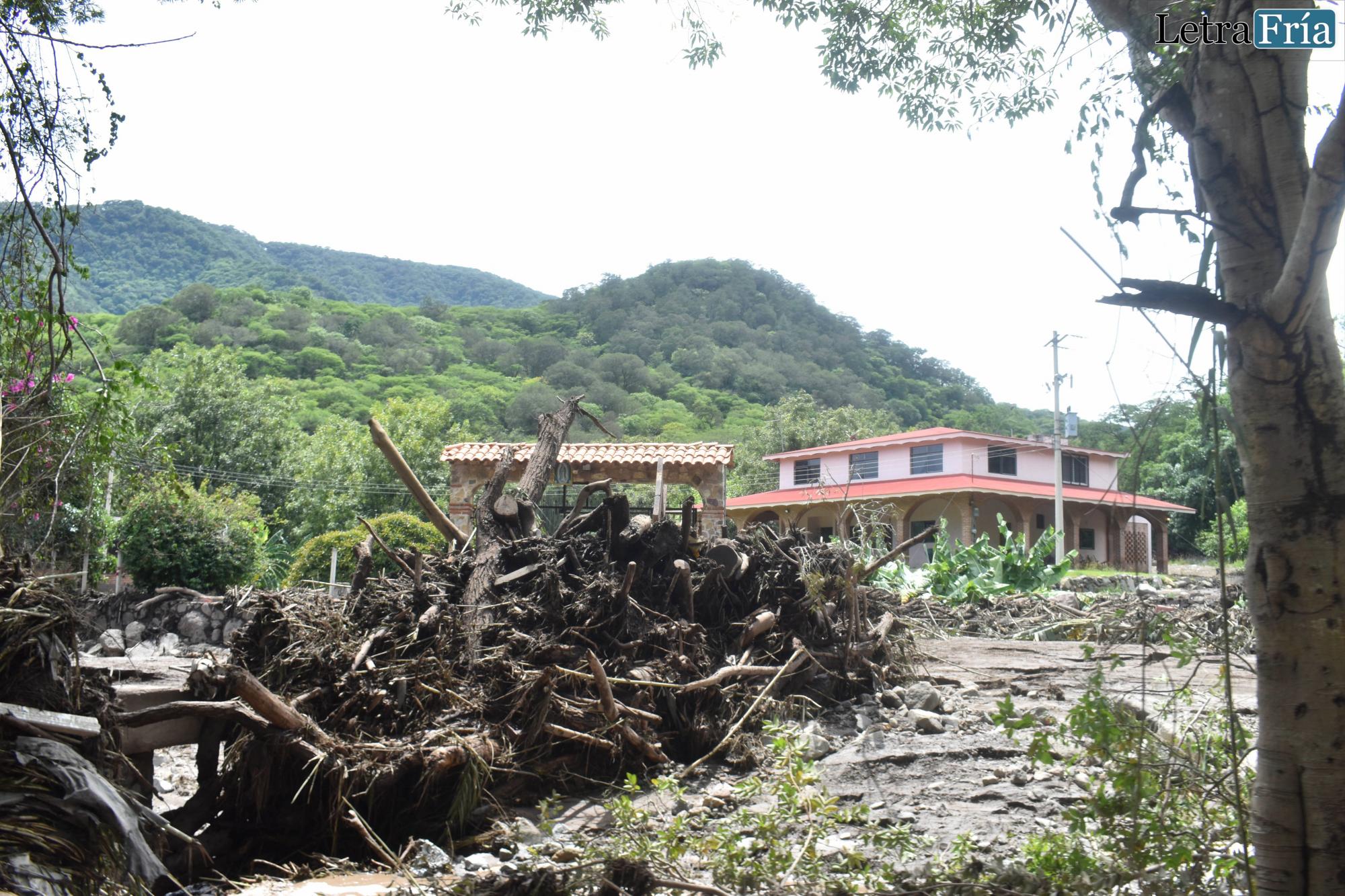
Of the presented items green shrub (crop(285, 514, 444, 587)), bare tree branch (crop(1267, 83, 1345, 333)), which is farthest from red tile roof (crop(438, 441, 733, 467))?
bare tree branch (crop(1267, 83, 1345, 333))

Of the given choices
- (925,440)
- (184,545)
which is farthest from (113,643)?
(925,440)

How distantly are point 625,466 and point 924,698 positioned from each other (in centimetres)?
1221

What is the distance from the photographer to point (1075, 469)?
35500 mm

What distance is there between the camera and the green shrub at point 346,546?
657 inches

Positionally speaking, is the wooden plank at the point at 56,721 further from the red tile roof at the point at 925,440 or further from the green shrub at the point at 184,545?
the red tile roof at the point at 925,440

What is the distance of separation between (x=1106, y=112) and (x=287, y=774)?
17.9 ft

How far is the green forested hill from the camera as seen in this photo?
244ft

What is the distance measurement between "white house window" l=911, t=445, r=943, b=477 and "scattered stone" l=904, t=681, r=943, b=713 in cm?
2590

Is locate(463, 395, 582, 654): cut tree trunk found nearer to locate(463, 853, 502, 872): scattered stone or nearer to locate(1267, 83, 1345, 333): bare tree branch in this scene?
locate(463, 853, 502, 872): scattered stone

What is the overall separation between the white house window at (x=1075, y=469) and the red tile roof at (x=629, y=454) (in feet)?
67.7

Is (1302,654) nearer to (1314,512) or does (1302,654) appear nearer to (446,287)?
(1314,512)

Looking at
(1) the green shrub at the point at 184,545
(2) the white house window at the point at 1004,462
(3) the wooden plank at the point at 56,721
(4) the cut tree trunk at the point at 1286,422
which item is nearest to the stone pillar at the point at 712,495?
(1) the green shrub at the point at 184,545

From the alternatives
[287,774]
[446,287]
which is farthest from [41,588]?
[446,287]

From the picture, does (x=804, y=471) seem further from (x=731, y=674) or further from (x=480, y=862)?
(x=480, y=862)
